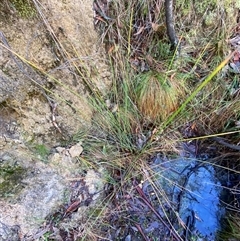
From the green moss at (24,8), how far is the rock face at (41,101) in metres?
0.01

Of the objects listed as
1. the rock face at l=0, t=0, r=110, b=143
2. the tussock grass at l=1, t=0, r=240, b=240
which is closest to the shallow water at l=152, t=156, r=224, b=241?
the tussock grass at l=1, t=0, r=240, b=240

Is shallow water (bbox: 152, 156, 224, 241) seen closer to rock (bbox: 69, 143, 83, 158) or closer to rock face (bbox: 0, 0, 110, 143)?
rock (bbox: 69, 143, 83, 158)

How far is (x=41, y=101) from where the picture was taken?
64.7 inches

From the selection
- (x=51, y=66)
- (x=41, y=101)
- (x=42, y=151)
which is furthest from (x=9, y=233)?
(x=51, y=66)

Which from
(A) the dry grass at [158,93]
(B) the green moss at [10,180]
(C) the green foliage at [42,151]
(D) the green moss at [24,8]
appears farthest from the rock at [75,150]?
(D) the green moss at [24,8]

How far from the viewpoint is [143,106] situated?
1.86m

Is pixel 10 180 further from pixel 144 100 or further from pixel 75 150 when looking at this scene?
pixel 144 100

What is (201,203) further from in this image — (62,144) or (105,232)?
(62,144)

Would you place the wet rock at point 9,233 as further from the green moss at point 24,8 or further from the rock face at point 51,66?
the green moss at point 24,8

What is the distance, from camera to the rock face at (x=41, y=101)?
58.2 inches

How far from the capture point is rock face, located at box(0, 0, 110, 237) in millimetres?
1479

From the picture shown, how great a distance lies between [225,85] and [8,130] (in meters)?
1.30

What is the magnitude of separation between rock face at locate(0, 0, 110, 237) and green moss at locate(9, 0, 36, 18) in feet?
0.05

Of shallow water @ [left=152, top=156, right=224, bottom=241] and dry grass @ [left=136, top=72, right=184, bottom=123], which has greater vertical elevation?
dry grass @ [left=136, top=72, right=184, bottom=123]
